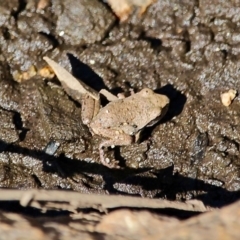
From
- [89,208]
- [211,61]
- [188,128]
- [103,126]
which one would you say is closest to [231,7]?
[211,61]

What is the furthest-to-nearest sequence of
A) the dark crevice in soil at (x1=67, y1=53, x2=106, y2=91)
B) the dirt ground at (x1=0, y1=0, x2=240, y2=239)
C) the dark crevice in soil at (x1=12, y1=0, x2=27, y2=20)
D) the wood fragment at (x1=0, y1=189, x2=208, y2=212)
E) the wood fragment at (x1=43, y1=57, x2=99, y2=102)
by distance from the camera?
the dark crevice in soil at (x1=12, y1=0, x2=27, y2=20) < the dark crevice in soil at (x1=67, y1=53, x2=106, y2=91) < the wood fragment at (x1=43, y1=57, x2=99, y2=102) < the dirt ground at (x1=0, y1=0, x2=240, y2=239) < the wood fragment at (x1=0, y1=189, x2=208, y2=212)

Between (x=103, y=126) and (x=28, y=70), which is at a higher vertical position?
(x=28, y=70)

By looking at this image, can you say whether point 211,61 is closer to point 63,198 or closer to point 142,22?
point 142,22

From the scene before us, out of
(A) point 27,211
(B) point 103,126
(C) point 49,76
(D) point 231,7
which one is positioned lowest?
(A) point 27,211

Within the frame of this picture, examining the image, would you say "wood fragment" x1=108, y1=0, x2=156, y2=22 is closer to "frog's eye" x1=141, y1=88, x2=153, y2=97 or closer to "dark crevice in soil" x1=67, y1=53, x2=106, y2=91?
"dark crevice in soil" x1=67, y1=53, x2=106, y2=91

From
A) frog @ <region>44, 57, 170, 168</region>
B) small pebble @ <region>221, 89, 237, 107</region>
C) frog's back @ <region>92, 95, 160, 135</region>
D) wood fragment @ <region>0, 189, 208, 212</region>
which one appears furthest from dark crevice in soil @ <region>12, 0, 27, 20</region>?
wood fragment @ <region>0, 189, 208, 212</region>

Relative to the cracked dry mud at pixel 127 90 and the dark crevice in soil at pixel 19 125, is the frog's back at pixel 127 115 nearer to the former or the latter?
the cracked dry mud at pixel 127 90

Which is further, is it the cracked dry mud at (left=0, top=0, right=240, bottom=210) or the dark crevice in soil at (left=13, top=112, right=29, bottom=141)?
the dark crevice in soil at (left=13, top=112, right=29, bottom=141)

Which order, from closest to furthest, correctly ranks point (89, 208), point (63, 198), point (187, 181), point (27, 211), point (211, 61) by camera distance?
point (63, 198)
point (89, 208)
point (27, 211)
point (187, 181)
point (211, 61)

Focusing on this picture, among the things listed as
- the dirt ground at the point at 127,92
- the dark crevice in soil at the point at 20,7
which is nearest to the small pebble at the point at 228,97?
the dirt ground at the point at 127,92

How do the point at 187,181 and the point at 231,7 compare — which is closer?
the point at 187,181
